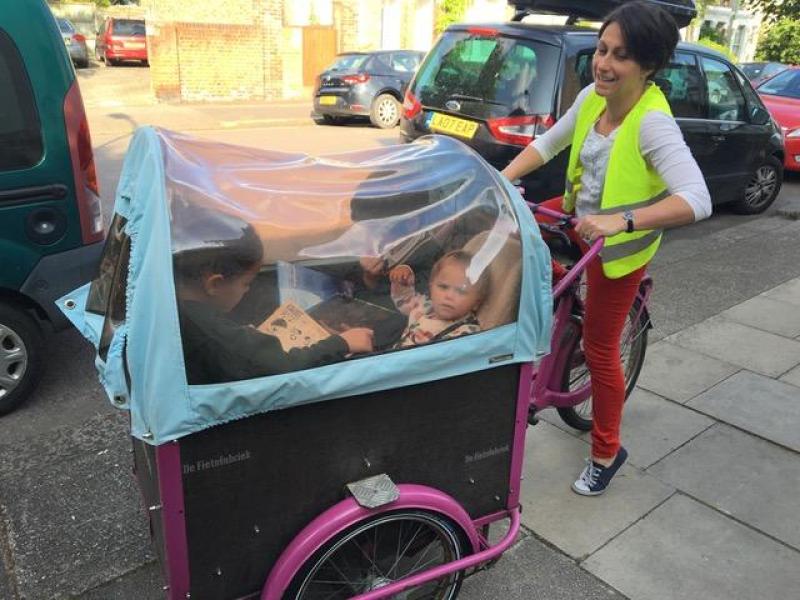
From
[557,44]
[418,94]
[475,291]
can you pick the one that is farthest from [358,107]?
[475,291]

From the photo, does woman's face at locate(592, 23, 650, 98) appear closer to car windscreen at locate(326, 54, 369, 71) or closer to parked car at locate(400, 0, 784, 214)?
parked car at locate(400, 0, 784, 214)

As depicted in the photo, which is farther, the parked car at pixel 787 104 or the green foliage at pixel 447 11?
the green foliage at pixel 447 11

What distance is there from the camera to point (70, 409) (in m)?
3.44

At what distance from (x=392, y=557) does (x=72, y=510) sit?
1.38 m

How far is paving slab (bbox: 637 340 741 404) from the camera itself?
3827mm

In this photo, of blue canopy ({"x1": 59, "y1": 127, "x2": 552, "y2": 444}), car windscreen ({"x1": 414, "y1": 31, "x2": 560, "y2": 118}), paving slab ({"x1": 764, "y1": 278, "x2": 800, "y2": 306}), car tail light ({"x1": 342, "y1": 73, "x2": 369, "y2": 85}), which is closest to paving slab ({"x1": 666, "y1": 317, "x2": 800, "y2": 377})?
paving slab ({"x1": 764, "y1": 278, "x2": 800, "y2": 306})

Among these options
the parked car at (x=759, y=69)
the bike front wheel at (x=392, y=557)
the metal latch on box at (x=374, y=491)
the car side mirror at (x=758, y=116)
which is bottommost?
the bike front wheel at (x=392, y=557)

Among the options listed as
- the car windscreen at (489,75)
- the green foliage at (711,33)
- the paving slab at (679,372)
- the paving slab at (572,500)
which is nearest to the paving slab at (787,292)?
the paving slab at (679,372)

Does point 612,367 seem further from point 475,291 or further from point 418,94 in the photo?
point 418,94

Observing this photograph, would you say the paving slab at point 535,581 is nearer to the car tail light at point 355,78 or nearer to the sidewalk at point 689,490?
the sidewalk at point 689,490

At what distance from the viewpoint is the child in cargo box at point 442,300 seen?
6.22 feet

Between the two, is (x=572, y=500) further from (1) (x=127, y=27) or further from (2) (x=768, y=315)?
(1) (x=127, y=27)

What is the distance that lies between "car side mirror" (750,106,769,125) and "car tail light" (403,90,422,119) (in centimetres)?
352

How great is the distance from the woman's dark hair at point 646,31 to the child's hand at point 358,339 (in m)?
1.28
